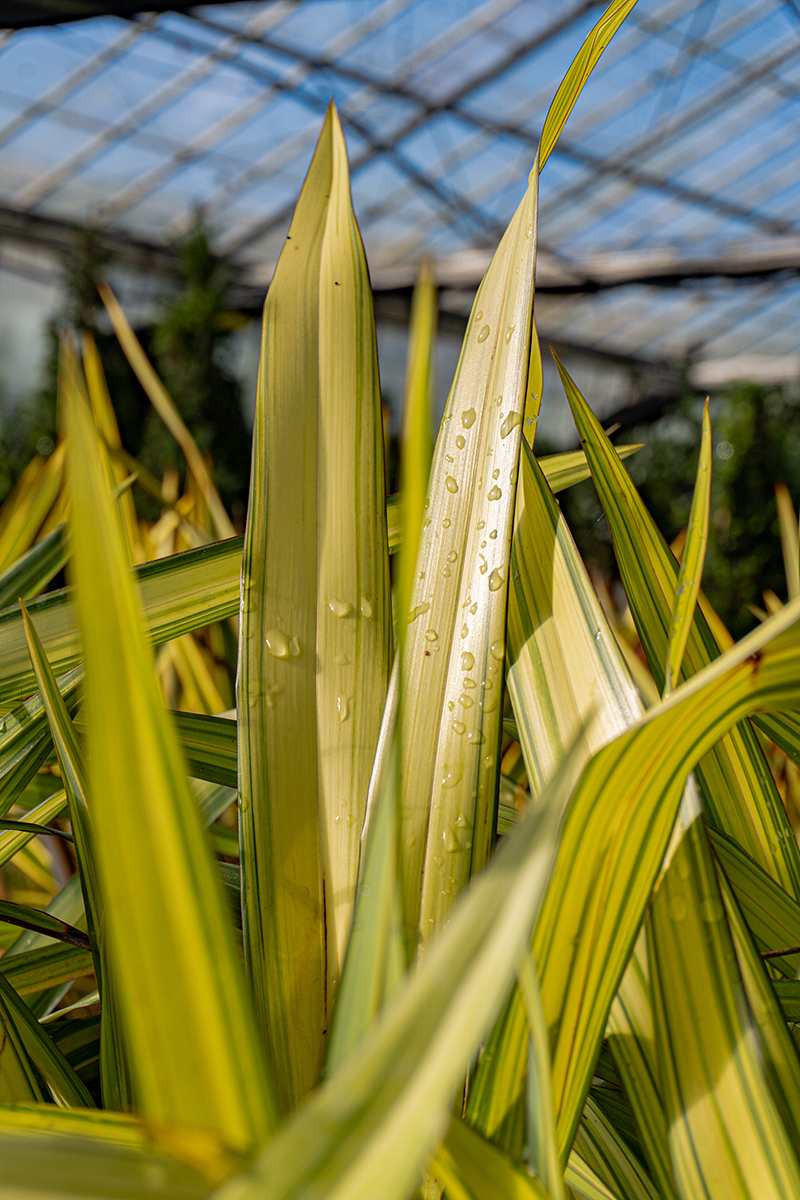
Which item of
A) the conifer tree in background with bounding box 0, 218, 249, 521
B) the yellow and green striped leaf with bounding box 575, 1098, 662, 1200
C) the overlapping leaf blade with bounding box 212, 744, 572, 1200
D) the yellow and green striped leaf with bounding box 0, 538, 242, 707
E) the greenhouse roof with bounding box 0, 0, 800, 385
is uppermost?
the greenhouse roof with bounding box 0, 0, 800, 385

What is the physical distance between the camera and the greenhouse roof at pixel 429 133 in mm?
5855

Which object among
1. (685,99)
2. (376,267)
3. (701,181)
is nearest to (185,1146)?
(376,267)

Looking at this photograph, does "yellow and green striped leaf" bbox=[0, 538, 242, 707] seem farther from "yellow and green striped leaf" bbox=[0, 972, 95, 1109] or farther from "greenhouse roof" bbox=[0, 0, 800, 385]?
"greenhouse roof" bbox=[0, 0, 800, 385]

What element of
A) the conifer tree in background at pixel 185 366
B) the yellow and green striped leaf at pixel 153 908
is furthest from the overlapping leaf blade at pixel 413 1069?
the conifer tree in background at pixel 185 366

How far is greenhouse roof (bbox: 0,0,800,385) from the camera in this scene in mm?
5855

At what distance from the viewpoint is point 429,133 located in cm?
725

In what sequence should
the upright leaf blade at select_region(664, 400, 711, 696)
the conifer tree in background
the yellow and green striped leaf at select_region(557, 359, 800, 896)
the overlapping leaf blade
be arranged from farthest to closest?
the conifer tree in background
the yellow and green striped leaf at select_region(557, 359, 800, 896)
the upright leaf blade at select_region(664, 400, 711, 696)
the overlapping leaf blade

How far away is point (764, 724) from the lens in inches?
13.9

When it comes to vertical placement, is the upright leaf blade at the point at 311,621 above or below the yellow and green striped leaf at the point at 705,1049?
above

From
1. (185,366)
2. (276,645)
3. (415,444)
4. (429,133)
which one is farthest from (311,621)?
(429,133)

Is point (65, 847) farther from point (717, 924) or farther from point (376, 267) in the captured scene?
point (376, 267)

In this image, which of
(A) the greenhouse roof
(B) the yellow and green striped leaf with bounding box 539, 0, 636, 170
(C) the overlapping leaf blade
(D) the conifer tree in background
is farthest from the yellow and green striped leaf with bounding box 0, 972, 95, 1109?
(D) the conifer tree in background

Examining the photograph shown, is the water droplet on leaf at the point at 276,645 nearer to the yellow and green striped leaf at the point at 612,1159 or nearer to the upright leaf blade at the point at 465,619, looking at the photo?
the upright leaf blade at the point at 465,619

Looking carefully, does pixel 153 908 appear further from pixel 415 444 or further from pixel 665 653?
pixel 665 653
